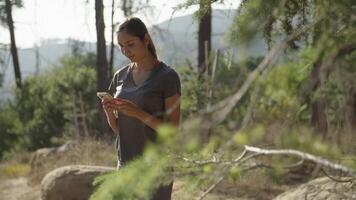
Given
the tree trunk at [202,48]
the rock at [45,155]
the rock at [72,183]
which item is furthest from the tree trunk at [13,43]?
the rock at [72,183]

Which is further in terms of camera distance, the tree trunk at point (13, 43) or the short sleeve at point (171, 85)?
the tree trunk at point (13, 43)

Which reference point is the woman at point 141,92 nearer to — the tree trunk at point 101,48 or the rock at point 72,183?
the rock at point 72,183

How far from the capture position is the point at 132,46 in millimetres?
2859

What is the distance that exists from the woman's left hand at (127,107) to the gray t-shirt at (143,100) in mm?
110

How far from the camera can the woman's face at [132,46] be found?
2840 mm

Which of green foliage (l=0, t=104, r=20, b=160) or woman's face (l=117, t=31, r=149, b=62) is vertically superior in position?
woman's face (l=117, t=31, r=149, b=62)

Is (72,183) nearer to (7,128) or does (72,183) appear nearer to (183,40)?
(183,40)

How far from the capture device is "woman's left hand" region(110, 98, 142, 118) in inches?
106

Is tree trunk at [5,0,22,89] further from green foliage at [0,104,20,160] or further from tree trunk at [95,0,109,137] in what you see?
tree trunk at [95,0,109,137]

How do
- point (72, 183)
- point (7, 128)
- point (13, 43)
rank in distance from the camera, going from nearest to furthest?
point (72, 183) < point (7, 128) < point (13, 43)

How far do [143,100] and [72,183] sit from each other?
4306 millimetres

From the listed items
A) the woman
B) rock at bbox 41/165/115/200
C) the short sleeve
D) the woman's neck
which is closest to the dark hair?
the woman

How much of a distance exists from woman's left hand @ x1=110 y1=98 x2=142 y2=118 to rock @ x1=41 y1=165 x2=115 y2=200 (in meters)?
4.17

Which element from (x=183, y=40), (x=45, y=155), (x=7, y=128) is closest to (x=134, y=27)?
(x=183, y=40)
